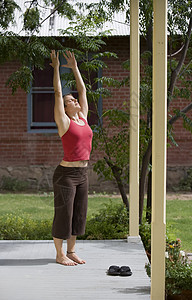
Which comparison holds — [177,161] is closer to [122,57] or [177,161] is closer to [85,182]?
[122,57]

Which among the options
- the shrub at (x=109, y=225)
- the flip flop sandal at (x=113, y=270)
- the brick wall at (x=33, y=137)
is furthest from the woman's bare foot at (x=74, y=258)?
the brick wall at (x=33, y=137)

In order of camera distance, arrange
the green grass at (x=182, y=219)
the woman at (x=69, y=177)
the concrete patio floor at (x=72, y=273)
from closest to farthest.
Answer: the concrete patio floor at (x=72, y=273), the woman at (x=69, y=177), the green grass at (x=182, y=219)

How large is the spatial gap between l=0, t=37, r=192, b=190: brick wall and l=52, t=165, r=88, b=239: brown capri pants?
6490 millimetres

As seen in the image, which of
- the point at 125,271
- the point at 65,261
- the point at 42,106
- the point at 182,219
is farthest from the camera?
the point at 42,106

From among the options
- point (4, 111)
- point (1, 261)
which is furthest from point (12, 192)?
point (1, 261)

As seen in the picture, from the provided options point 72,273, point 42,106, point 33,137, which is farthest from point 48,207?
point 72,273

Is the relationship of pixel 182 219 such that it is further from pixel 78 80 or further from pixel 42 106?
pixel 78 80

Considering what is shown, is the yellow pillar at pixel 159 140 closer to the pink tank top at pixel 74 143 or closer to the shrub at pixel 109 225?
the pink tank top at pixel 74 143

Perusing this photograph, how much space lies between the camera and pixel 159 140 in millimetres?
3932

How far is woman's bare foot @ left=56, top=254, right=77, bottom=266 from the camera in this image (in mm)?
5418

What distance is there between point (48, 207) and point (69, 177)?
244 inches

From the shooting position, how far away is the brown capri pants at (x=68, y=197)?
5.33 m

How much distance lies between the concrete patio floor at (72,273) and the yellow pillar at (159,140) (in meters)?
0.46

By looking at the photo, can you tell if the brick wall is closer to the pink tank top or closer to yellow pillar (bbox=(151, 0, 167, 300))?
the pink tank top
